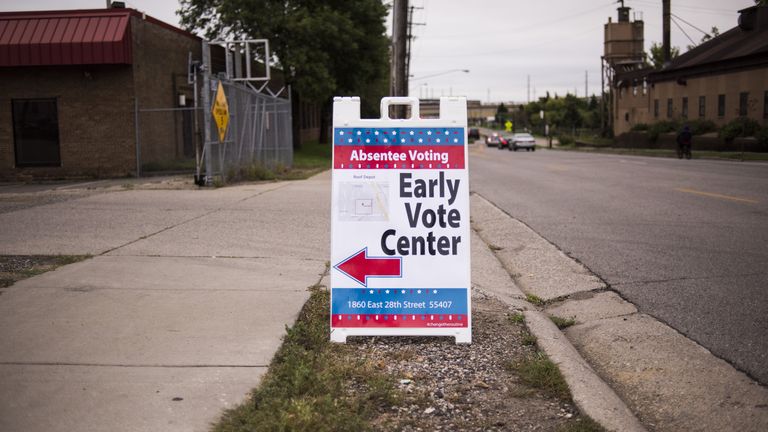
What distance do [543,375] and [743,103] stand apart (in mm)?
43773

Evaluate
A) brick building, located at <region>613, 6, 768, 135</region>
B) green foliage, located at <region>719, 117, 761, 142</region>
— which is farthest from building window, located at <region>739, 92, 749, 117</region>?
green foliage, located at <region>719, 117, 761, 142</region>

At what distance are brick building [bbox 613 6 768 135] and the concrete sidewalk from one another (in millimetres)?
38007

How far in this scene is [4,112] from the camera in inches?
882

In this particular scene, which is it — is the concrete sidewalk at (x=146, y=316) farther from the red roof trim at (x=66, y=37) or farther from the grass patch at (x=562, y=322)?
the red roof trim at (x=66, y=37)

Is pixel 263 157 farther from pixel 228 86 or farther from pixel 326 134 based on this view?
pixel 326 134

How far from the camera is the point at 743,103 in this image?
42594 millimetres

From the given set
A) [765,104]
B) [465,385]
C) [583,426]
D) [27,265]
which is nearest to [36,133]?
A: [27,265]

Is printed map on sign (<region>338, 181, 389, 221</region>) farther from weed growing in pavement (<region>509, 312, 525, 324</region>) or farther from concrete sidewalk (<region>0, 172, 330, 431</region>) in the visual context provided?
weed growing in pavement (<region>509, 312, 525, 324</region>)

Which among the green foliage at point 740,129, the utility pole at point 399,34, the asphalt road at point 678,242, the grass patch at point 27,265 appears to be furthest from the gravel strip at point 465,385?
the green foliage at point 740,129

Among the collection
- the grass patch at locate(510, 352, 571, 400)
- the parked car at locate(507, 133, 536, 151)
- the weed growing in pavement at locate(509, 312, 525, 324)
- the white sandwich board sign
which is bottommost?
the grass patch at locate(510, 352, 571, 400)

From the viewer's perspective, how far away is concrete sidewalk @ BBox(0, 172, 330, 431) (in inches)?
151

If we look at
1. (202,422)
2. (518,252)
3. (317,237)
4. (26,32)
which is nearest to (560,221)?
(518,252)

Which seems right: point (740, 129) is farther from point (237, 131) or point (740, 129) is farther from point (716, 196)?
point (237, 131)

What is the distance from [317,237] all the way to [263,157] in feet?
43.9
